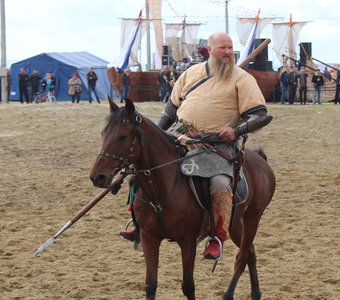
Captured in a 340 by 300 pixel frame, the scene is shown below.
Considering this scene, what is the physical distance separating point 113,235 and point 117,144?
12.4ft

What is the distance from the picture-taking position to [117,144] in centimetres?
483

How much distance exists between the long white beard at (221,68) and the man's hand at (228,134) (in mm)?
422

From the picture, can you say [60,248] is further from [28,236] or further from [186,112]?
[186,112]

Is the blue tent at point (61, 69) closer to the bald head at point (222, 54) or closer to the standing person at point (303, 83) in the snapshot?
the standing person at point (303, 83)

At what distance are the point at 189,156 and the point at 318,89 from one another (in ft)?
81.6

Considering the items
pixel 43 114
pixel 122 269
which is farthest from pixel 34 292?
pixel 43 114

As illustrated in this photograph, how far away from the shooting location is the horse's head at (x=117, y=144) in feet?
15.5

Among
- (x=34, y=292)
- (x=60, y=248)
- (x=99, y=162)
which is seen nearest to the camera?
(x=99, y=162)

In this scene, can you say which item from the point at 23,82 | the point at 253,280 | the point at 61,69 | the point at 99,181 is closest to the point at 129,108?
the point at 99,181

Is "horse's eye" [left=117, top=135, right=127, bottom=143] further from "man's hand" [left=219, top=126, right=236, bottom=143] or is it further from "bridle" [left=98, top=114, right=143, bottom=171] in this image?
"man's hand" [left=219, top=126, right=236, bottom=143]

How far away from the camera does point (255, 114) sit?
5.39 m

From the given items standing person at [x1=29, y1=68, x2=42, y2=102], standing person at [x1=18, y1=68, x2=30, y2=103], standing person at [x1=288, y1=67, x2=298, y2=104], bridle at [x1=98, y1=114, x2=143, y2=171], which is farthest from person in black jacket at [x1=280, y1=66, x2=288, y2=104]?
bridle at [x1=98, y1=114, x2=143, y2=171]

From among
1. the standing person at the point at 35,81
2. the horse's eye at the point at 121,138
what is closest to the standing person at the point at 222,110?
the horse's eye at the point at 121,138

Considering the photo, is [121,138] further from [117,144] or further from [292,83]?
[292,83]
